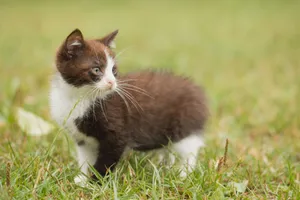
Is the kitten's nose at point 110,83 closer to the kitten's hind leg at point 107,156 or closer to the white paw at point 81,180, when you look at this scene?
the kitten's hind leg at point 107,156

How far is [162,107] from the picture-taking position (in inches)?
148

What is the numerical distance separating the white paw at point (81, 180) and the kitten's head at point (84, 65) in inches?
26.5

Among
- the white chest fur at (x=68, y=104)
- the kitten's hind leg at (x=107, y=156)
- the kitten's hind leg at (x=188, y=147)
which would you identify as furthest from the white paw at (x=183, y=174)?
the white chest fur at (x=68, y=104)

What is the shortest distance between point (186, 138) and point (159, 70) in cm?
78

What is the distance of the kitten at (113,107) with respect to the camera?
10.7 feet

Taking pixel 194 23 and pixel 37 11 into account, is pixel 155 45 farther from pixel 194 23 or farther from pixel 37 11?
pixel 37 11

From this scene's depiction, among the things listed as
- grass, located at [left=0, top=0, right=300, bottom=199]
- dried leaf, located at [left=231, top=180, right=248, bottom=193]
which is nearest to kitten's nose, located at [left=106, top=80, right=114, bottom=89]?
grass, located at [left=0, top=0, right=300, bottom=199]

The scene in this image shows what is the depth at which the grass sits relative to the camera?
3166 mm

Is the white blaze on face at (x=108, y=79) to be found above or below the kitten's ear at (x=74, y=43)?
below

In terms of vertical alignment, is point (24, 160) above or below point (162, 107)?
below

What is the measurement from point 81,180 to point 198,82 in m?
3.77

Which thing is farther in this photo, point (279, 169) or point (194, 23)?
point (194, 23)

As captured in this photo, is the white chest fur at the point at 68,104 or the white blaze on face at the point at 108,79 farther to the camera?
the white chest fur at the point at 68,104

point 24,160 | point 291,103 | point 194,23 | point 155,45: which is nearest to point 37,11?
point 194,23
